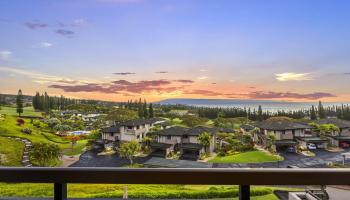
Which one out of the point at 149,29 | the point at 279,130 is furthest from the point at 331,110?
the point at 149,29

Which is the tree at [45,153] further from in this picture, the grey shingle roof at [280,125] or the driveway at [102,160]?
the grey shingle roof at [280,125]

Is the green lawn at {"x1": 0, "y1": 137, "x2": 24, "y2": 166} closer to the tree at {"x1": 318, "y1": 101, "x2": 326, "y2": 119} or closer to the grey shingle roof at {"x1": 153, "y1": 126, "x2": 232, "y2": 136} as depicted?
the grey shingle roof at {"x1": 153, "y1": 126, "x2": 232, "y2": 136}

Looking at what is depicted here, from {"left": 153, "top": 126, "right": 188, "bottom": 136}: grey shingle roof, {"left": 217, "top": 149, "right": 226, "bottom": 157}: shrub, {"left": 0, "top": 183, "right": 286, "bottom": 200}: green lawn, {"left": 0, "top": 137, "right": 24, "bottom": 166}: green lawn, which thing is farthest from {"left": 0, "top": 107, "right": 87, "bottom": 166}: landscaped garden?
{"left": 217, "top": 149, "right": 226, "bottom": 157}: shrub

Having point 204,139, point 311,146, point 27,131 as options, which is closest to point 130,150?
point 204,139

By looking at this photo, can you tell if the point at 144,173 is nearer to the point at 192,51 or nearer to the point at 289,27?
the point at 192,51

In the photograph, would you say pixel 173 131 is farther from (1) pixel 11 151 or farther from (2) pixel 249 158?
(1) pixel 11 151

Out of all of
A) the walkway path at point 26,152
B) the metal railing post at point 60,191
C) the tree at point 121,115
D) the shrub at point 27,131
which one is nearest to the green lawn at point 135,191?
the metal railing post at point 60,191
